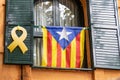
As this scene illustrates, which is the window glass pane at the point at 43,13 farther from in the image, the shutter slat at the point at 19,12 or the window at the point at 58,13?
the shutter slat at the point at 19,12

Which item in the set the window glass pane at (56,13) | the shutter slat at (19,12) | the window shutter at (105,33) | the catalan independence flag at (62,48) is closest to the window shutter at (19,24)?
the shutter slat at (19,12)

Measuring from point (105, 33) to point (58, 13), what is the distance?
1385mm

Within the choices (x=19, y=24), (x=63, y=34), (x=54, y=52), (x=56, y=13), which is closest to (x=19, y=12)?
(x=19, y=24)

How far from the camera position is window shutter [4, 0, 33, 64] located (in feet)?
30.0

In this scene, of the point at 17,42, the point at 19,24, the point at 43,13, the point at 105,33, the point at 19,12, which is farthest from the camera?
the point at 43,13

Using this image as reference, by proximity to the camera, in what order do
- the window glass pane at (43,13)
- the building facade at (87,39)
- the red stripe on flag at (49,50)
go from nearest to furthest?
the building facade at (87,39)
the red stripe on flag at (49,50)
the window glass pane at (43,13)

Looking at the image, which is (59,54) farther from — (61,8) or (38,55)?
(61,8)

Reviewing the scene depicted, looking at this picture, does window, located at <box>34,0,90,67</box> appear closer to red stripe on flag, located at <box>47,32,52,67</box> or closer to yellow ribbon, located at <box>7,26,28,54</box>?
red stripe on flag, located at <box>47,32,52,67</box>

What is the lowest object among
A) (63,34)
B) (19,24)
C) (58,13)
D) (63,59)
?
(63,59)

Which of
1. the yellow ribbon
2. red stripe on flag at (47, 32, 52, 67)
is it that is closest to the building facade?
Answer: the yellow ribbon

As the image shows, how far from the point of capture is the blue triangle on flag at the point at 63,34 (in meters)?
9.60

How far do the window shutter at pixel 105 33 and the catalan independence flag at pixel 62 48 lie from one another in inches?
15.8

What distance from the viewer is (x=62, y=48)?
31.3 ft

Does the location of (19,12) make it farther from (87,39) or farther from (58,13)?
(87,39)
